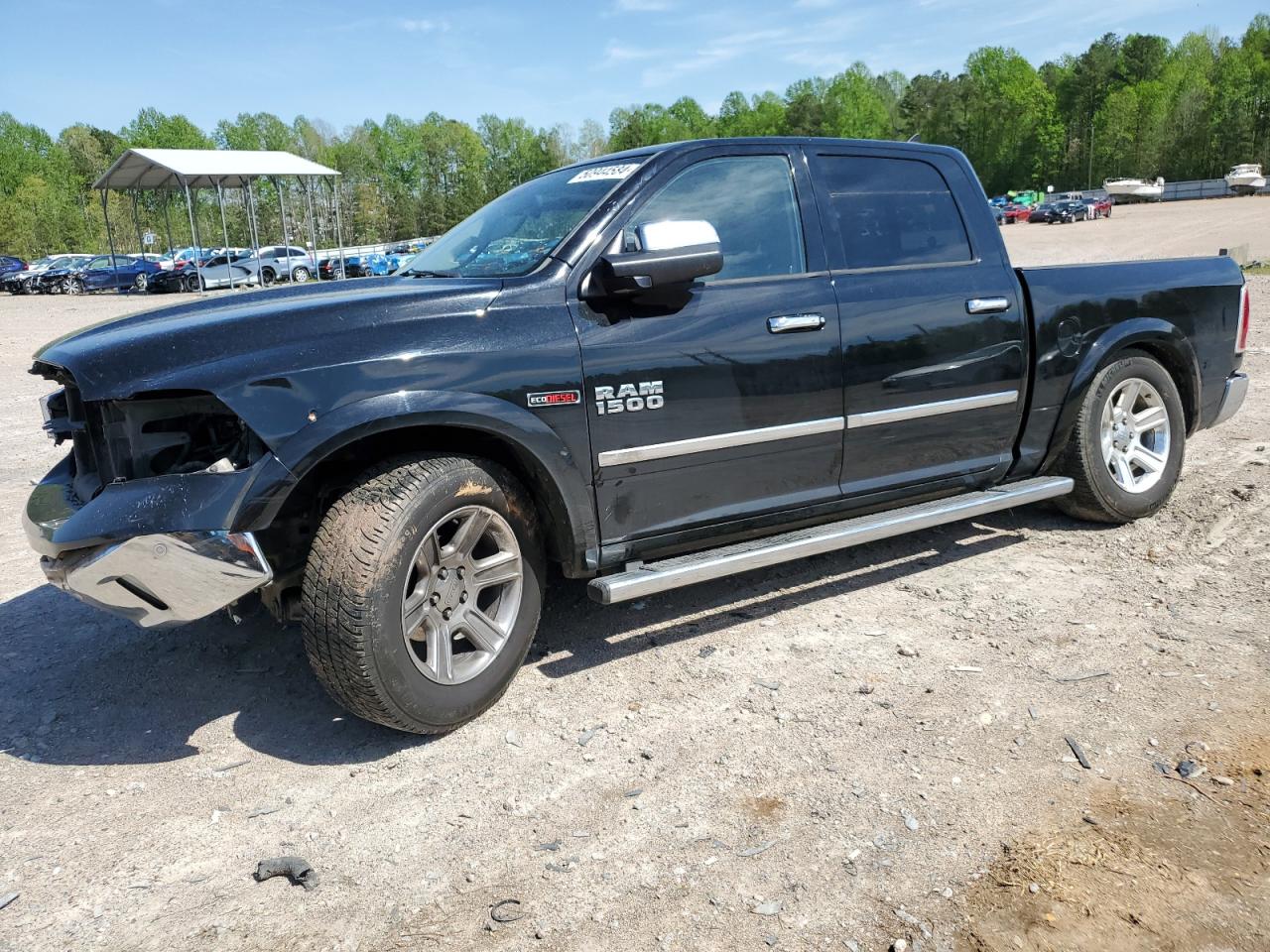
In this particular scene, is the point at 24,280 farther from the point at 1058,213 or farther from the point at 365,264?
the point at 1058,213

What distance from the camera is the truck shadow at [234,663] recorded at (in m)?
3.35

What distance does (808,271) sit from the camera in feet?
13.0

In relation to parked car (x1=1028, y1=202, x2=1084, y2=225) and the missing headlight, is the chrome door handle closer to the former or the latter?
the missing headlight

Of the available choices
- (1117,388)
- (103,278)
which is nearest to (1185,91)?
(103,278)

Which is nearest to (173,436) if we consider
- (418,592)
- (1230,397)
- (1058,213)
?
(418,592)

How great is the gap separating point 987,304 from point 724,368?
1.55 metres

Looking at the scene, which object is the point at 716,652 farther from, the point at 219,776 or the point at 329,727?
the point at 219,776

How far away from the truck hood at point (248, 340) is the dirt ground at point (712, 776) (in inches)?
51.4

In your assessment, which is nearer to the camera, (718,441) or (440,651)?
(440,651)

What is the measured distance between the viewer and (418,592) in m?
3.19

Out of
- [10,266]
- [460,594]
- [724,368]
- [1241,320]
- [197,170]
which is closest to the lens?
[460,594]

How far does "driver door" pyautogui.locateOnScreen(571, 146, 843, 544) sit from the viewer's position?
3473 mm

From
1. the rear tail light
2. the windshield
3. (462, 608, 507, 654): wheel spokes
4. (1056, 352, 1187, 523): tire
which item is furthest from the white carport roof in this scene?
(462, 608, 507, 654): wheel spokes

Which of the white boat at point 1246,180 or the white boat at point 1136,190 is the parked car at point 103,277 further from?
the white boat at point 1246,180
